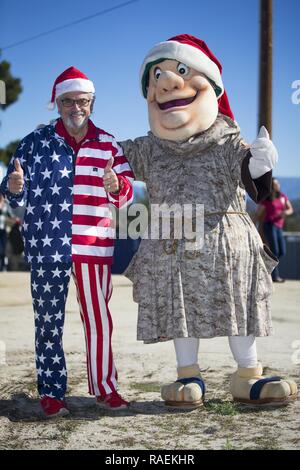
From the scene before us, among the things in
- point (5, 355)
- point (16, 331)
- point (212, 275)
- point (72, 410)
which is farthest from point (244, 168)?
point (16, 331)

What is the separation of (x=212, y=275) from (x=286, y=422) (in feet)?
2.54

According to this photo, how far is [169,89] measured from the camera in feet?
11.5

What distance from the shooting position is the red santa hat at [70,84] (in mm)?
3453

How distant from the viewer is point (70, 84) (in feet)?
11.3

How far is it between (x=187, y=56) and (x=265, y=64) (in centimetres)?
536

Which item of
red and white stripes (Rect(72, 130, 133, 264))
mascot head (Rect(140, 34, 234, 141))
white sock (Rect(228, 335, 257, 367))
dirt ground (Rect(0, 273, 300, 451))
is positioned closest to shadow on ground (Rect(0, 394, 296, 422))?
dirt ground (Rect(0, 273, 300, 451))

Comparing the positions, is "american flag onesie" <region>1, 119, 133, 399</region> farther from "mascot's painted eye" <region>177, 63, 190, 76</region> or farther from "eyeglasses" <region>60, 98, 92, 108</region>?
"mascot's painted eye" <region>177, 63, 190, 76</region>

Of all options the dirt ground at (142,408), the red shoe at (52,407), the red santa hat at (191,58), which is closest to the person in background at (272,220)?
the dirt ground at (142,408)

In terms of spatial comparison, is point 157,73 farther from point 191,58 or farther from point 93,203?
point 93,203

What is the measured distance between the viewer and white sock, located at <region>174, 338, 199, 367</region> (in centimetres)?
350

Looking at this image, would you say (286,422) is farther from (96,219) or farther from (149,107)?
(149,107)

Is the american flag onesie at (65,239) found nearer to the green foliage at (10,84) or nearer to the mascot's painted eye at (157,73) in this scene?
the mascot's painted eye at (157,73)

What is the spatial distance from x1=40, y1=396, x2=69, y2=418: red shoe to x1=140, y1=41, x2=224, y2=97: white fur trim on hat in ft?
5.99

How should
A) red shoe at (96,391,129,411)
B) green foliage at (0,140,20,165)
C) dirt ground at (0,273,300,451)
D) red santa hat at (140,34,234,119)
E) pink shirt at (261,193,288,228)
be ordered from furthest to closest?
green foliage at (0,140,20,165), pink shirt at (261,193,288,228), red santa hat at (140,34,234,119), red shoe at (96,391,129,411), dirt ground at (0,273,300,451)
